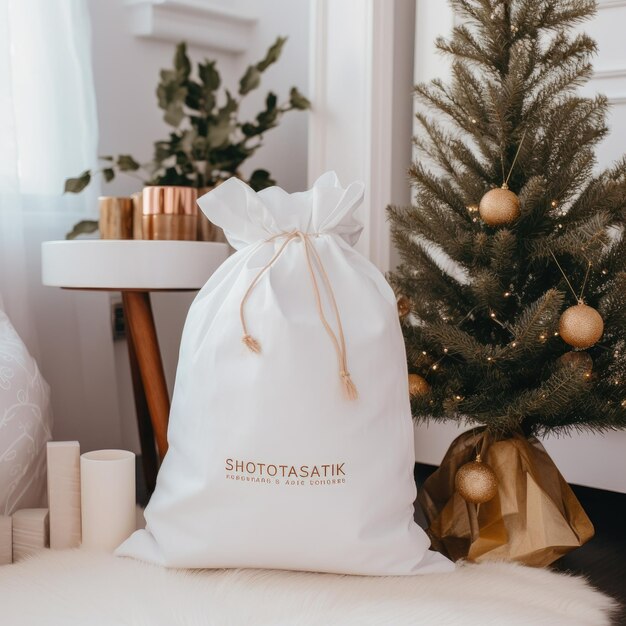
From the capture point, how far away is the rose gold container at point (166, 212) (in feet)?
4.58

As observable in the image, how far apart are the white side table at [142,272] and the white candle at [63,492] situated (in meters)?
0.23

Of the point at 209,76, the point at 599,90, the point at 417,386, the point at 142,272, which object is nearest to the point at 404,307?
the point at 417,386

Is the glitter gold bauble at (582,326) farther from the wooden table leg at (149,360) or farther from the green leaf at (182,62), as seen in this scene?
the green leaf at (182,62)

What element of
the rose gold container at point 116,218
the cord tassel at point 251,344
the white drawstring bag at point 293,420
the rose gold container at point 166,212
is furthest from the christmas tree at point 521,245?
the rose gold container at point 116,218

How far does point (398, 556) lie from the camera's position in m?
1.01

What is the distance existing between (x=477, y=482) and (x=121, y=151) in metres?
1.08

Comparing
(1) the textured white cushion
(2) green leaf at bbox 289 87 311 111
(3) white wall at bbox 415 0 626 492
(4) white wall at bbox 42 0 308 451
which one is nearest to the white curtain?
(4) white wall at bbox 42 0 308 451

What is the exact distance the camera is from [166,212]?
1.40 meters

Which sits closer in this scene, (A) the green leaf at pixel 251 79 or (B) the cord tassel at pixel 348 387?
(B) the cord tassel at pixel 348 387

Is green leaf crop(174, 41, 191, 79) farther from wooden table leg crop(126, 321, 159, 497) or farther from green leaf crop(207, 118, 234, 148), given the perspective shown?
wooden table leg crop(126, 321, 159, 497)

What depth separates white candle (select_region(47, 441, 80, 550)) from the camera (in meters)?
1.12

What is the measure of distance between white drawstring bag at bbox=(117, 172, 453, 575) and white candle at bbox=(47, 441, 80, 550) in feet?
0.32

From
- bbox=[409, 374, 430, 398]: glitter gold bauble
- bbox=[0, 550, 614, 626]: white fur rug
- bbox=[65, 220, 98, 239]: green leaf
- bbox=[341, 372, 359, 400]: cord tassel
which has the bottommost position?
bbox=[0, 550, 614, 626]: white fur rug

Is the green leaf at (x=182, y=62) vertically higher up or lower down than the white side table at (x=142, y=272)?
higher up
